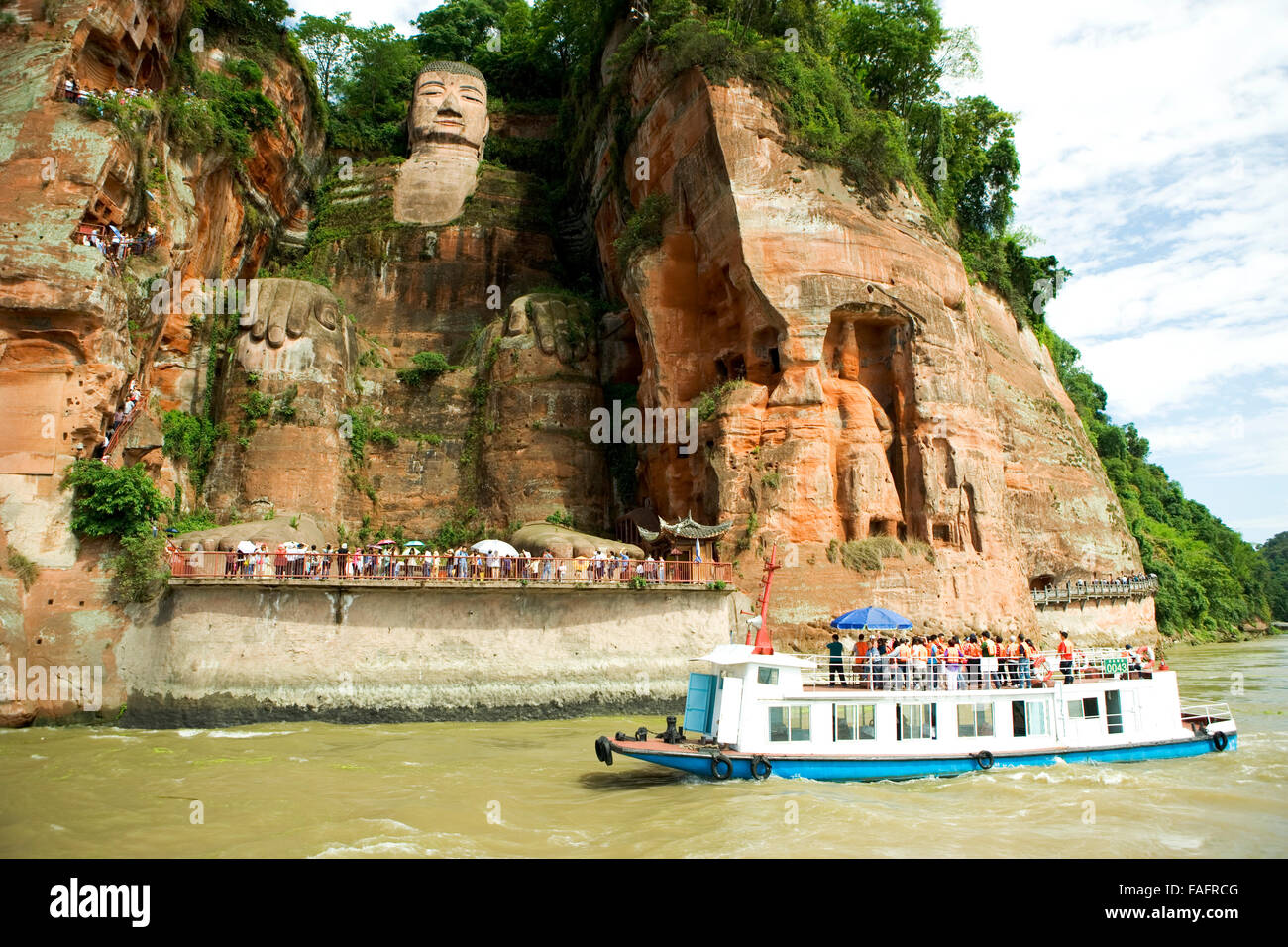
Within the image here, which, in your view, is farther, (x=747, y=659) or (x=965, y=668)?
(x=965, y=668)

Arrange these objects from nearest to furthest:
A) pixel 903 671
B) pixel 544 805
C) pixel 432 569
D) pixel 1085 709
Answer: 1. pixel 544 805
2. pixel 903 671
3. pixel 1085 709
4. pixel 432 569

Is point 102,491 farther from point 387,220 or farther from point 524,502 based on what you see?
point 387,220

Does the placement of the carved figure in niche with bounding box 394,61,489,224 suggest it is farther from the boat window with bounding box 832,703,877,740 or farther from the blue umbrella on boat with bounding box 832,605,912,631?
the boat window with bounding box 832,703,877,740

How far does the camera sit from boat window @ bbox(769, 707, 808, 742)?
15.4m

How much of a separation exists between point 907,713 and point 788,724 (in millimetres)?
2328

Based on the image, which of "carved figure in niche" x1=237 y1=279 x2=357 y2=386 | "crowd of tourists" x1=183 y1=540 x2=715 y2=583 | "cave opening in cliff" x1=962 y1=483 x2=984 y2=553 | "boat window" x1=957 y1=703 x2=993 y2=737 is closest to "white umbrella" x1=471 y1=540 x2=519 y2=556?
"crowd of tourists" x1=183 y1=540 x2=715 y2=583

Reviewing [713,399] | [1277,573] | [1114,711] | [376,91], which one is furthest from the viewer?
[1277,573]

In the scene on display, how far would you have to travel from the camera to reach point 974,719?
16266 mm

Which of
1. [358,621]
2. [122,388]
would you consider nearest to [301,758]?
[358,621]

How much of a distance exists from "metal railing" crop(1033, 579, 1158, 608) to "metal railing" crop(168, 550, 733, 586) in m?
20.7

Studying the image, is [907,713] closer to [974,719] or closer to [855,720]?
[855,720]

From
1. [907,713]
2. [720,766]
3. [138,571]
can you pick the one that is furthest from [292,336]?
[907,713]

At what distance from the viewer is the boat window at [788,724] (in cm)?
1538

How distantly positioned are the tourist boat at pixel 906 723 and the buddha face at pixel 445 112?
35.2m
